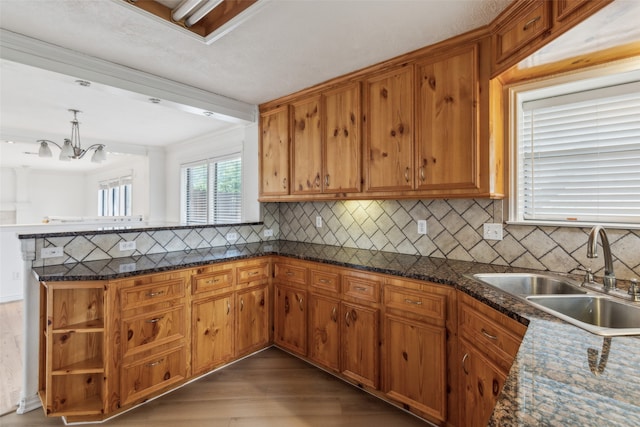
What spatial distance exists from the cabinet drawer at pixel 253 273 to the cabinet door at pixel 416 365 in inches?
49.8

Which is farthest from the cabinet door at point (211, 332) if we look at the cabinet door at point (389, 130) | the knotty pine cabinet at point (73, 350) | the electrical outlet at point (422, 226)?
the electrical outlet at point (422, 226)

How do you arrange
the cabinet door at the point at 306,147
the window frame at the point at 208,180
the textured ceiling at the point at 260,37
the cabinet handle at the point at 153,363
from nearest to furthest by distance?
the textured ceiling at the point at 260,37
the cabinet handle at the point at 153,363
the cabinet door at the point at 306,147
the window frame at the point at 208,180

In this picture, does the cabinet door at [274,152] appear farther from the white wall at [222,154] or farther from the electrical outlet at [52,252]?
the electrical outlet at [52,252]

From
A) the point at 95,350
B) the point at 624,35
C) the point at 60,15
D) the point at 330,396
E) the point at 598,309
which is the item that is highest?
the point at 60,15

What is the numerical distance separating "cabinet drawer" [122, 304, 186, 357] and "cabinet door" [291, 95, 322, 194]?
1.50 m

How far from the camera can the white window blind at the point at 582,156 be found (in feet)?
5.72

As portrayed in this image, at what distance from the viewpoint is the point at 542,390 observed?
2.25 feet

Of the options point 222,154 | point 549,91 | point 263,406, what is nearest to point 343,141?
point 549,91

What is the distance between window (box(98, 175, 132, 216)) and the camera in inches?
274

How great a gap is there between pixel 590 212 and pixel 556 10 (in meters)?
1.20

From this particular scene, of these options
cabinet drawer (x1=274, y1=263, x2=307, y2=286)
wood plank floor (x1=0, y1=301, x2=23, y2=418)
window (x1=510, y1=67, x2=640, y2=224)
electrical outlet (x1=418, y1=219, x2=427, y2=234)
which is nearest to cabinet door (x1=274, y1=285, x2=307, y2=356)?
cabinet drawer (x1=274, y1=263, x2=307, y2=286)

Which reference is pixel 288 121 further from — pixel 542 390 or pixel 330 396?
pixel 542 390

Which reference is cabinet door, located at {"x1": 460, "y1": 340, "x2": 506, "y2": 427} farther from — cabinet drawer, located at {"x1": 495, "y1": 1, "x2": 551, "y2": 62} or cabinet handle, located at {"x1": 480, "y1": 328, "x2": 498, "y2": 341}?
cabinet drawer, located at {"x1": 495, "y1": 1, "x2": 551, "y2": 62}

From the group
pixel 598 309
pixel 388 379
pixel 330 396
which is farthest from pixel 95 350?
pixel 598 309
